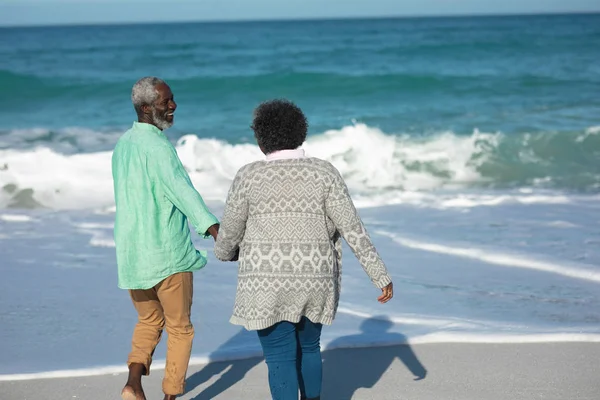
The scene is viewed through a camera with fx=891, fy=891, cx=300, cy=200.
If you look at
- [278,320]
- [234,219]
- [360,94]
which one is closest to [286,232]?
[234,219]

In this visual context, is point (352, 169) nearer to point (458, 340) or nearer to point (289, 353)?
point (458, 340)

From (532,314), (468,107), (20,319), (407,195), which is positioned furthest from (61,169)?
(468,107)

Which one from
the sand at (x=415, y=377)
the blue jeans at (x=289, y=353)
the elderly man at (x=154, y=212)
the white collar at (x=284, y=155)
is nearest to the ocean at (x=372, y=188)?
the sand at (x=415, y=377)

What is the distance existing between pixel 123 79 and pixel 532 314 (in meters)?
21.0

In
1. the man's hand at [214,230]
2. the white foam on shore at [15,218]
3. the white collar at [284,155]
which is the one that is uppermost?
the white collar at [284,155]

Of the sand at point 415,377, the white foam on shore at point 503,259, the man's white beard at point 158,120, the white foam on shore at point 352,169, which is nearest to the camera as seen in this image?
the man's white beard at point 158,120

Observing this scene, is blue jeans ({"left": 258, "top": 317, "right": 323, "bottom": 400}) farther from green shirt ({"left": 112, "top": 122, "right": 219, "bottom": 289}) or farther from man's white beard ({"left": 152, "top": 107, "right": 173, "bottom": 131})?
man's white beard ({"left": 152, "top": 107, "right": 173, "bottom": 131})

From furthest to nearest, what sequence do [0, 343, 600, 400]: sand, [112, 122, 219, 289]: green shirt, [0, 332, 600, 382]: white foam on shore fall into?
[0, 332, 600, 382]: white foam on shore < [0, 343, 600, 400]: sand < [112, 122, 219, 289]: green shirt

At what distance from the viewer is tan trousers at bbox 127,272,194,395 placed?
368 cm

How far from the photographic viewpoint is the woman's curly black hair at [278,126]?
3.35m

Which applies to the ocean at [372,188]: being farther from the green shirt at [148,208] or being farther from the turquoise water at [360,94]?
the green shirt at [148,208]

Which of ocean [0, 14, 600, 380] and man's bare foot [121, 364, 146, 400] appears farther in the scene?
ocean [0, 14, 600, 380]

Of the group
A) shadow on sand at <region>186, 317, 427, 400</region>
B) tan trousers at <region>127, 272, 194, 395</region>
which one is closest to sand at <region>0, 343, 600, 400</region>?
shadow on sand at <region>186, 317, 427, 400</region>

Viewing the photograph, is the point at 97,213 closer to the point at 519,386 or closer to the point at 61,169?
the point at 61,169
